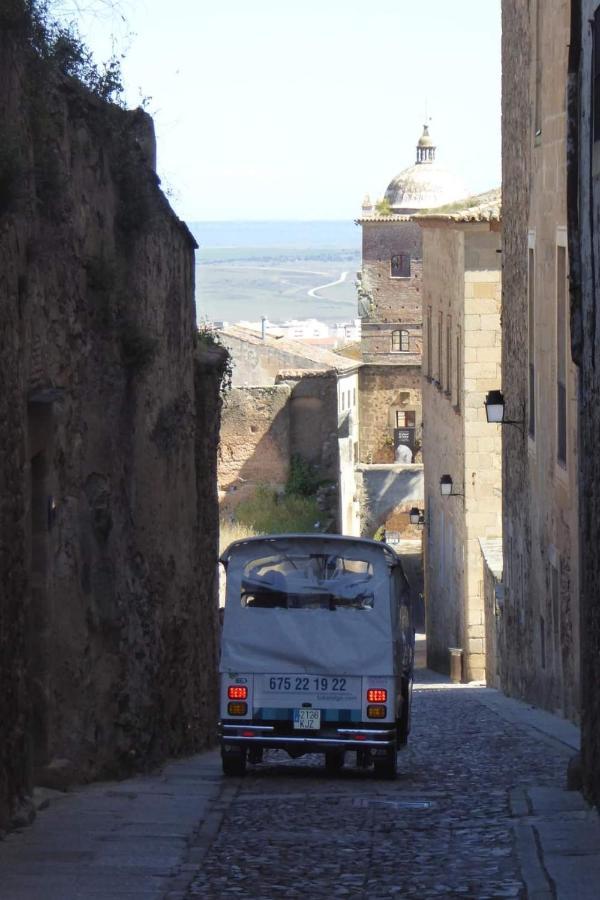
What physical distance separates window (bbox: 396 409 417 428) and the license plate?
5709cm

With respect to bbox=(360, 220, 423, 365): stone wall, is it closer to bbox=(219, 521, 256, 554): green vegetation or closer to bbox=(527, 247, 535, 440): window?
bbox=(219, 521, 256, 554): green vegetation

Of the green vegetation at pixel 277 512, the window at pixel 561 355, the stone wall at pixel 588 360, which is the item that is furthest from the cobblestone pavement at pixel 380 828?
the green vegetation at pixel 277 512

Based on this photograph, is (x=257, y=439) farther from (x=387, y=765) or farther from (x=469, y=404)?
(x=387, y=765)

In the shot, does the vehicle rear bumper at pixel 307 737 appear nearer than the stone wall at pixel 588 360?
No

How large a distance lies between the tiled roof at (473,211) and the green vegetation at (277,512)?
24049mm

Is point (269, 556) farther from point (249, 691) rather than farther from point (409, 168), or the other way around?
point (409, 168)

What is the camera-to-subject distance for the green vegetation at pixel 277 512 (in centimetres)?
5672

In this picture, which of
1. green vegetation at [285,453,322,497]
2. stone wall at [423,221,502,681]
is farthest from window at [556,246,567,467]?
green vegetation at [285,453,322,497]

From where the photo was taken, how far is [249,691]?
1286 centimetres

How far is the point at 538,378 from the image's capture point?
67.3 ft

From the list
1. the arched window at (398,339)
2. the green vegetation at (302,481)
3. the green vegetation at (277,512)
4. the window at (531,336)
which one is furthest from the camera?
the arched window at (398,339)

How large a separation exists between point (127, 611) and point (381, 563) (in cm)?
210

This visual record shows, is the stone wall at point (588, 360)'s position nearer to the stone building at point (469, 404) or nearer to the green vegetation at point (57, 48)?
the green vegetation at point (57, 48)

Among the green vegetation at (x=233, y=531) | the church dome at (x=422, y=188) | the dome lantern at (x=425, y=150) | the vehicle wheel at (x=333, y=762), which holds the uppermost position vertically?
the dome lantern at (x=425, y=150)
